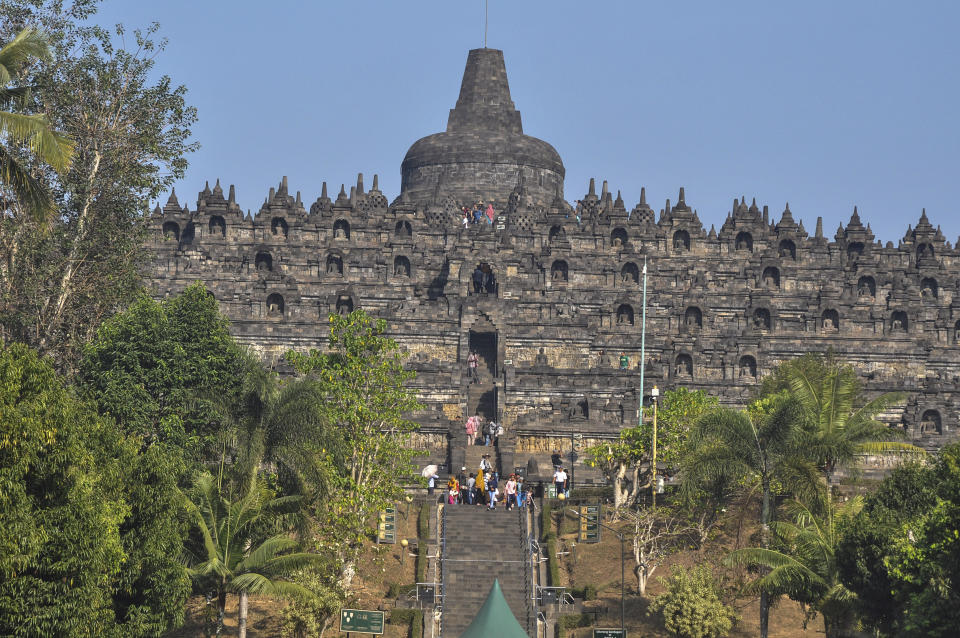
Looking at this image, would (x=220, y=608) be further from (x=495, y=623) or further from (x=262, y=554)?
(x=495, y=623)

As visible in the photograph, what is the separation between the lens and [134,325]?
185ft

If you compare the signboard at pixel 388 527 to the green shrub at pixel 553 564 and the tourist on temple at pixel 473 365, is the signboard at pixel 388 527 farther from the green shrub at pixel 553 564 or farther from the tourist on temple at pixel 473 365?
the tourist on temple at pixel 473 365

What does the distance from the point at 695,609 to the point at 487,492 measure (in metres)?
12.6

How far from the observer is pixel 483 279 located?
90250 mm

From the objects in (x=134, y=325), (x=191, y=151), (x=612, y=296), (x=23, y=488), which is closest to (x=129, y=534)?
(x=23, y=488)

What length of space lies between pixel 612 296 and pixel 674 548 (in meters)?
38.6

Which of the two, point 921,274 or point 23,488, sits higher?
point 921,274

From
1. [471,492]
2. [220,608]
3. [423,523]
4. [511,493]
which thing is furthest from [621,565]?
[220,608]

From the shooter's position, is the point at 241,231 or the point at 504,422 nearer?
the point at 504,422

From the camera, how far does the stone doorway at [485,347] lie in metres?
83.9

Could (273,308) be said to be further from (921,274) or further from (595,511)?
(921,274)

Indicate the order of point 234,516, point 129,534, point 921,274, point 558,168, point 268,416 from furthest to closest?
1. point 558,168
2. point 921,274
3. point 268,416
4. point 234,516
5. point 129,534

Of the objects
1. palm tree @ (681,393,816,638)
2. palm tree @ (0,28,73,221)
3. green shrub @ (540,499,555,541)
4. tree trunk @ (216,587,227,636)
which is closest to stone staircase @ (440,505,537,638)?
green shrub @ (540,499,555,541)

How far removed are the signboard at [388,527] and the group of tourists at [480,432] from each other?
1180 cm
